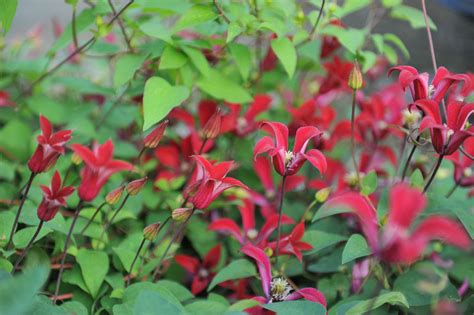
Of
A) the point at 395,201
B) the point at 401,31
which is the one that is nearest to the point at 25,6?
the point at 401,31

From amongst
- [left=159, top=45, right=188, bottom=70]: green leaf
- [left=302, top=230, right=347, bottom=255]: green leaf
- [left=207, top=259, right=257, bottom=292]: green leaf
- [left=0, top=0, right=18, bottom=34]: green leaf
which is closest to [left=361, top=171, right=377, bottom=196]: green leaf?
[left=302, top=230, right=347, bottom=255]: green leaf

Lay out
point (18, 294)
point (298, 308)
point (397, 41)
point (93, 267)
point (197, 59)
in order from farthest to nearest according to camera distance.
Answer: point (397, 41)
point (197, 59)
point (93, 267)
point (298, 308)
point (18, 294)

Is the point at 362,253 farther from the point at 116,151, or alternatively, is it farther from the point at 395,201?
the point at 116,151

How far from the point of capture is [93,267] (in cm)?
71

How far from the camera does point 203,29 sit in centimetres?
86

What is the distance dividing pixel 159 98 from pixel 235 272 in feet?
0.72

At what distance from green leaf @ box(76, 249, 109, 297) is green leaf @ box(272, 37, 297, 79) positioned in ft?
1.05

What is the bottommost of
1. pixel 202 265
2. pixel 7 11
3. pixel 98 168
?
pixel 202 265

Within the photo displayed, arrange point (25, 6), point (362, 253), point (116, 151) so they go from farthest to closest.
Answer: point (25, 6), point (116, 151), point (362, 253)

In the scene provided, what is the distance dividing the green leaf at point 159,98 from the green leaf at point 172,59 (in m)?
0.04

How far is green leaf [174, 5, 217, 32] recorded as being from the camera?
755 mm

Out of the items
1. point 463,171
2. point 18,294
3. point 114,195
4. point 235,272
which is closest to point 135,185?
point 114,195

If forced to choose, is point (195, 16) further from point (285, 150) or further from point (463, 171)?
point (463, 171)

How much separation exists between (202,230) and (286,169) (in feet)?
0.84
